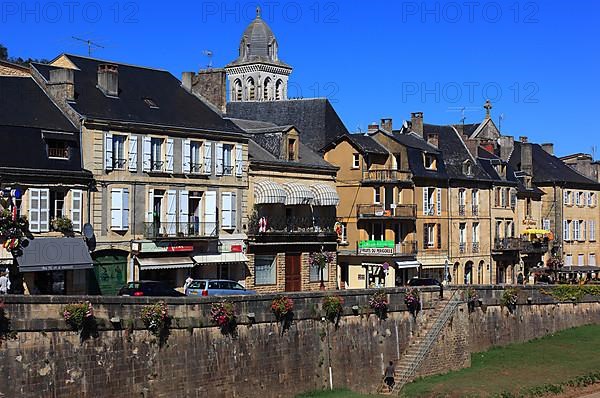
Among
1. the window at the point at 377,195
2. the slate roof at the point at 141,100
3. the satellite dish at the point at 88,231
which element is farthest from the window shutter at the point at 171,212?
the window at the point at 377,195

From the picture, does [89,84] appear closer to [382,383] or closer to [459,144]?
[382,383]

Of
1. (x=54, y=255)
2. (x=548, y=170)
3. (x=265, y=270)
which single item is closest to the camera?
(x=54, y=255)

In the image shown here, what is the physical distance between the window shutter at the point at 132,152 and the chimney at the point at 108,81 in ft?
9.68

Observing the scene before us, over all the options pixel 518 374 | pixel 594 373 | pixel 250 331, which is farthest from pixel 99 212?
pixel 594 373

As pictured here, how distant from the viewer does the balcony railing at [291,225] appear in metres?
55.3

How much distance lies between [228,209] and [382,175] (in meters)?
14.7

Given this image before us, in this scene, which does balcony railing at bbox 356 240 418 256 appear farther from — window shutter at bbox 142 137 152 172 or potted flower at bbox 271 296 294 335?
potted flower at bbox 271 296 294 335

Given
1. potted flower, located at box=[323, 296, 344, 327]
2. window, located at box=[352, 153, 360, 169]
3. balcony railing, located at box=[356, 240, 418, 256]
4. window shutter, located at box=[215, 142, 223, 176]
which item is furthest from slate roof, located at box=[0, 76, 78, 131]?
balcony railing, located at box=[356, 240, 418, 256]

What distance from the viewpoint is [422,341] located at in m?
46.5

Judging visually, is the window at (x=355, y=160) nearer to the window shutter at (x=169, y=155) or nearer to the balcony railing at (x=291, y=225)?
the balcony railing at (x=291, y=225)

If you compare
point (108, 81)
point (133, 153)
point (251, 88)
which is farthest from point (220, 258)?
point (251, 88)

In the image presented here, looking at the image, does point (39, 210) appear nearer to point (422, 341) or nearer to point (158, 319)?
point (158, 319)

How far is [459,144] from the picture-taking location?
75625 mm

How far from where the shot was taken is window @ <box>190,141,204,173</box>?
5184cm
